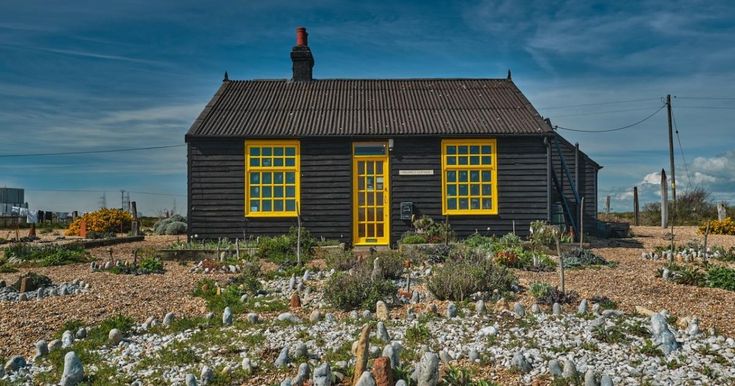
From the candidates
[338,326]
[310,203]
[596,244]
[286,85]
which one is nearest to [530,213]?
[596,244]

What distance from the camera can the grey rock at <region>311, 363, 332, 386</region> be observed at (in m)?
4.26

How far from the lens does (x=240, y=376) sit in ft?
15.4

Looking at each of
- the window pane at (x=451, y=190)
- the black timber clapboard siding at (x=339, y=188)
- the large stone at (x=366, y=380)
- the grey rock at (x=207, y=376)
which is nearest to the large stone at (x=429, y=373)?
the large stone at (x=366, y=380)

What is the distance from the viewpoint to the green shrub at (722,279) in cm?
860

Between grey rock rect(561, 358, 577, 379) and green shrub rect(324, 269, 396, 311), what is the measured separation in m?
2.58

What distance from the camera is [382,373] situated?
4129 mm

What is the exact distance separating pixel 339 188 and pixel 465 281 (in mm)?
8622

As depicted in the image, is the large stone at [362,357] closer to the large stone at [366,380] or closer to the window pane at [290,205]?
the large stone at [366,380]

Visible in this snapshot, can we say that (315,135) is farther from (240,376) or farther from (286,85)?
(240,376)

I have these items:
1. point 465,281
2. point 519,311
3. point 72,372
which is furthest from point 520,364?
point 72,372

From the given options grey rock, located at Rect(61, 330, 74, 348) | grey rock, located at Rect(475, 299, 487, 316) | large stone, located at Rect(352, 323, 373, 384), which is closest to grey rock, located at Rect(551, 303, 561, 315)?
grey rock, located at Rect(475, 299, 487, 316)

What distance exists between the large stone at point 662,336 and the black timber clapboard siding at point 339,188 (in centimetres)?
1021

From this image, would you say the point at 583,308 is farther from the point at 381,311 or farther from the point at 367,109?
the point at 367,109

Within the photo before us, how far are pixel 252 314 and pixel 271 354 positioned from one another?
133 cm
